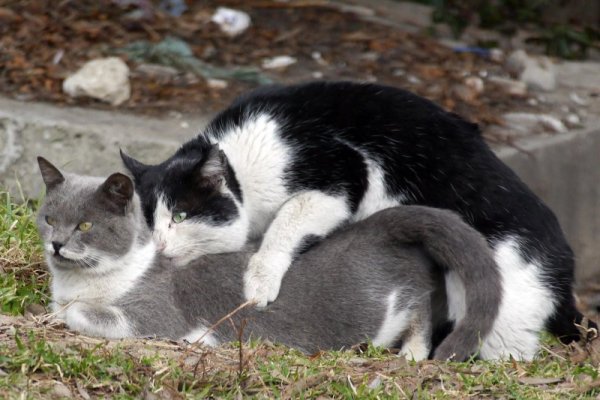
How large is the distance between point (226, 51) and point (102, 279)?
4050 mm

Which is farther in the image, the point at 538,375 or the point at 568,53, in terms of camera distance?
the point at 568,53

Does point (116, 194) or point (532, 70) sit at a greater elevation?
point (116, 194)

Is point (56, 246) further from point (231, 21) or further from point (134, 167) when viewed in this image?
point (231, 21)

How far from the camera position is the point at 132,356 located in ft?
13.1

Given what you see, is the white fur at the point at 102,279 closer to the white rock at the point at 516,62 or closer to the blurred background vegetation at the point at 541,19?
the white rock at the point at 516,62

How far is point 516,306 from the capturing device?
496 centimetres

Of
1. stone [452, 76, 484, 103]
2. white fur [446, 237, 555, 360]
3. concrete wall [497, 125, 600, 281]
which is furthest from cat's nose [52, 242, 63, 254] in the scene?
stone [452, 76, 484, 103]

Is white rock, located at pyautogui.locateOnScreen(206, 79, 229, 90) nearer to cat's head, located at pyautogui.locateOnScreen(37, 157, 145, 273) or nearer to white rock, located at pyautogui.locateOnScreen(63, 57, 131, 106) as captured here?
white rock, located at pyautogui.locateOnScreen(63, 57, 131, 106)

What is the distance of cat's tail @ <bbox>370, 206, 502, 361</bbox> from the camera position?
470 centimetres

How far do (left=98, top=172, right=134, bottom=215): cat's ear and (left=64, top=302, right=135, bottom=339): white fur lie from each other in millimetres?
448

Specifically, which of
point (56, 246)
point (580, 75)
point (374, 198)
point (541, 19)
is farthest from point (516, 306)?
point (541, 19)

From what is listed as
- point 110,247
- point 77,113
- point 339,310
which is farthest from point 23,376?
point 77,113

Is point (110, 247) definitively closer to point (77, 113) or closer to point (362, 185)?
point (362, 185)

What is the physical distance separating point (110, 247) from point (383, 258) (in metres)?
1.28
